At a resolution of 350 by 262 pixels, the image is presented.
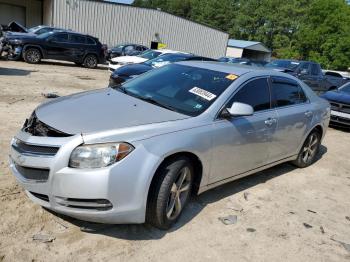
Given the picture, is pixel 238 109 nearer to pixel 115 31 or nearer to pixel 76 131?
pixel 76 131

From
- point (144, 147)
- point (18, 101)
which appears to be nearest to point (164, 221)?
point (144, 147)

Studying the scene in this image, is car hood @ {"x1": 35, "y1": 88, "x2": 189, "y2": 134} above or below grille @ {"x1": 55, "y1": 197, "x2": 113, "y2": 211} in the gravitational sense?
above

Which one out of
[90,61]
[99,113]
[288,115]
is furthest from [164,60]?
[99,113]

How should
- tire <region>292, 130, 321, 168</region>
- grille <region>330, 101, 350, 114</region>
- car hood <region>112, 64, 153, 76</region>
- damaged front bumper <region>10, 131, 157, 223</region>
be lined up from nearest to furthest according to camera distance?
1. damaged front bumper <region>10, 131, 157, 223</region>
2. tire <region>292, 130, 321, 168</region>
3. car hood <region>112, 64, 153, 76</region>
4. grille <region>330, 101, 350, 114</region>

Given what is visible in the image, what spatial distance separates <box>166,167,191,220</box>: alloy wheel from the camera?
371 centimetres

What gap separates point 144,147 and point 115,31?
31.0m

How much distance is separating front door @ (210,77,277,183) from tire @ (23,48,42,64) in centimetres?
1537

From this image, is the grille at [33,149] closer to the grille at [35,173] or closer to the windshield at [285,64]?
the grille at [35,173]

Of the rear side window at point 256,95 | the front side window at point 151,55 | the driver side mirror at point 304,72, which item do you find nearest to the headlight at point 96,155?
the rear side window at point 256,95

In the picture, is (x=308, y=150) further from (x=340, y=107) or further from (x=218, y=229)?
(x=340, y=107)

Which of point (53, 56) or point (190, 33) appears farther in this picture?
point (190, 33)

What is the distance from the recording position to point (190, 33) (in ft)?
121

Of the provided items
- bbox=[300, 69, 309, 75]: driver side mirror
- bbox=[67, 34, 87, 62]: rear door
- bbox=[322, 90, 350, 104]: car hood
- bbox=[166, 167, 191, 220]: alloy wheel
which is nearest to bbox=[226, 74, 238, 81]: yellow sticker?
bbox=[166, 167, 191, 220]: alloy wheel

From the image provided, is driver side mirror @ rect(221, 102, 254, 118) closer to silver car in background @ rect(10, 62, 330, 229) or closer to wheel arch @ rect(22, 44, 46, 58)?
silver car in background @ rect(10, 62, 330, 229)
